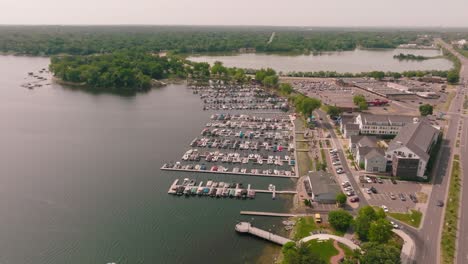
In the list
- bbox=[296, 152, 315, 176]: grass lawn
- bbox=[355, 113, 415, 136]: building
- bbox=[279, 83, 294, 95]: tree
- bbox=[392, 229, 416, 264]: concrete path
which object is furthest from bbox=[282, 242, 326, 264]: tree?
bbox=[279, 83, 294, 95]: tree

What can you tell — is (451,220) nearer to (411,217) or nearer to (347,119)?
(411,217)

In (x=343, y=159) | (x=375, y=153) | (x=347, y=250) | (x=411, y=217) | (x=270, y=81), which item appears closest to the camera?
(x=347, y=250)

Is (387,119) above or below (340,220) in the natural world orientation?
above

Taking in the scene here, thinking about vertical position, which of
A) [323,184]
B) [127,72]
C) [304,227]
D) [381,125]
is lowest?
[304,227]

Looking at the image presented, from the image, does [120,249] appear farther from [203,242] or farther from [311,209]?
[311,209]

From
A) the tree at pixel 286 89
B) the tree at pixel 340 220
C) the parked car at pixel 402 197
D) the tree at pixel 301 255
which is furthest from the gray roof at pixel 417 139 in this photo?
the tree at pixel 286 89

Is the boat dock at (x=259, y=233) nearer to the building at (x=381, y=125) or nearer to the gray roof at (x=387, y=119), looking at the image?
the building at (x=381, y=125)

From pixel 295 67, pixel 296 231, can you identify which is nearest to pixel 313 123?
pixel 296 231

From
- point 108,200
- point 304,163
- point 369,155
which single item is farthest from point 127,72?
point 369,155
